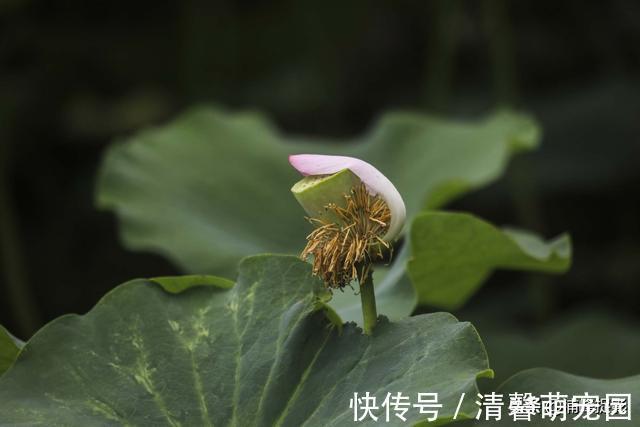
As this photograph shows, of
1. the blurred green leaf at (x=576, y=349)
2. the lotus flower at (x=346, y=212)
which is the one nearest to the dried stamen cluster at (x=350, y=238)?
the lotus flower at (x=346, y=212)

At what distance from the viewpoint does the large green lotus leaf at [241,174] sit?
156 cm

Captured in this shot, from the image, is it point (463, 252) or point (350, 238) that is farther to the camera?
point (463, 252)

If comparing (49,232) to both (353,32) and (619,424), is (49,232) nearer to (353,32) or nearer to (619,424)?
(353,32)

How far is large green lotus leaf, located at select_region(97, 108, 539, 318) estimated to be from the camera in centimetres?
156

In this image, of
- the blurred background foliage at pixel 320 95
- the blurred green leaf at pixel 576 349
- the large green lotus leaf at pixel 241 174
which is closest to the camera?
the large green lotus leaf at pixel 241 174

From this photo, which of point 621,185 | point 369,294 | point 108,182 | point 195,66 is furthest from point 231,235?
point 621,185

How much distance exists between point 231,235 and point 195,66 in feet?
4.33

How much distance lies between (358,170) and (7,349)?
0.34 m

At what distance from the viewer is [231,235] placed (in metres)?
1.63

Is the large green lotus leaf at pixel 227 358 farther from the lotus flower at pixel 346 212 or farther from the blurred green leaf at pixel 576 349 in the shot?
the blurred green leaf at pixel 576 349

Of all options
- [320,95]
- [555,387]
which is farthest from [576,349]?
[320,95]

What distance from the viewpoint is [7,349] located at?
34.8 inches

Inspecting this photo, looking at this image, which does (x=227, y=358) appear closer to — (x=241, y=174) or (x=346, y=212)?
(x=346, y=212)

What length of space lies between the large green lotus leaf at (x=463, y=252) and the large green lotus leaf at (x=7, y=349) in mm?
387
